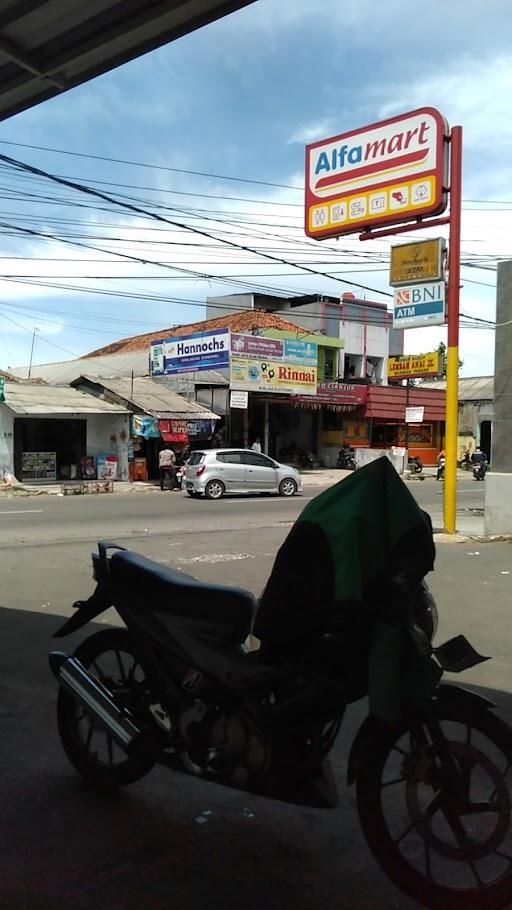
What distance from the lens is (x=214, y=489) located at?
2094 cm

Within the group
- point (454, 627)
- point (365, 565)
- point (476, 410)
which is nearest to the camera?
point (365, 565)

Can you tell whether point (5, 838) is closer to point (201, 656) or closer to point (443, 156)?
point (201, 656)

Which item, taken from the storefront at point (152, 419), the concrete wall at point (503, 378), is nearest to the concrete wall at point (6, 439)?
the storefront at point (152, 419)

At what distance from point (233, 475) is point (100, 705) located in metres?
17.9

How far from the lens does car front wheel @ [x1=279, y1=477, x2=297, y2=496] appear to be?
21.9m

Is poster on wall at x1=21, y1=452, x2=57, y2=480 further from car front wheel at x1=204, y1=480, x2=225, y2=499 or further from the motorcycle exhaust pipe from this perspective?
the motorcycle exhaust pipe

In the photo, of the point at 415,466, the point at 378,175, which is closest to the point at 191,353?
the point at 415,466

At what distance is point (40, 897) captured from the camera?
2596mm

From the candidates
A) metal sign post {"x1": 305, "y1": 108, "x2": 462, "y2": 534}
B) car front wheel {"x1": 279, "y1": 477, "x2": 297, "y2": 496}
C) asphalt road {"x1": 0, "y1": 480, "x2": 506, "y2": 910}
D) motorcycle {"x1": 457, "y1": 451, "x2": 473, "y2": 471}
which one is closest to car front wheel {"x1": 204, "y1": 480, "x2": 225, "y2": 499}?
car front wheel {"x1": 279, "y1": 477, "x2": 297, "y2": 496}

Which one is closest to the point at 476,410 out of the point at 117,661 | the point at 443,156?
the point at 443,156

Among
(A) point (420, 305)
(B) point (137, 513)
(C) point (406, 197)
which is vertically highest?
(C) point (406, 197)

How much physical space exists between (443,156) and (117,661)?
13.3 metres

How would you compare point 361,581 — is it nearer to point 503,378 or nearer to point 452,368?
point 452,368

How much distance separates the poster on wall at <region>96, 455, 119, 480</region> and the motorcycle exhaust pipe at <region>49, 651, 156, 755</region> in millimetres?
23321
